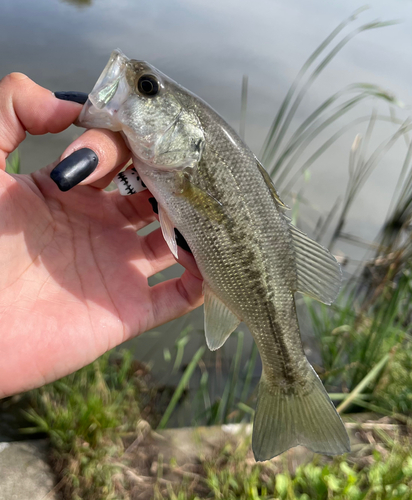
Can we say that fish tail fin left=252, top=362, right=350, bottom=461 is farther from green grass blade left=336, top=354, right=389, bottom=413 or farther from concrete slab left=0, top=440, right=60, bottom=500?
concrete slab left=0, top=440, right=60, bottom=500

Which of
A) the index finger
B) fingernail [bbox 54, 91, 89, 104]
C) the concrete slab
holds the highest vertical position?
fingernail [bbox 54, 91, 89, 104]

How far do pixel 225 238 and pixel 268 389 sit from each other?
2.84ft

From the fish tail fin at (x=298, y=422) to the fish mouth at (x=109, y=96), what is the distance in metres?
1.61

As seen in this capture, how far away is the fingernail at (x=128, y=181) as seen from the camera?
1.91 meters

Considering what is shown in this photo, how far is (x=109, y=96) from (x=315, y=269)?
4.31 feet

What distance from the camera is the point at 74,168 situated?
155 cm

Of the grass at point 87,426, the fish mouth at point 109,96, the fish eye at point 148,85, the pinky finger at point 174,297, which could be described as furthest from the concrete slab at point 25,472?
the fish eye at point 148,85

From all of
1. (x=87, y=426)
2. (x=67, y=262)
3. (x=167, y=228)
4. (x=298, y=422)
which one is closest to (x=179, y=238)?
(x=167, y=228)

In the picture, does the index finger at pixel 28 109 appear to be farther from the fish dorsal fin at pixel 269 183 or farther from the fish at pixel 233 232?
the fish dorsal fin at pixel 269 183

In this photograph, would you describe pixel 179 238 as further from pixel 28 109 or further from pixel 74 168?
pixel 28 109

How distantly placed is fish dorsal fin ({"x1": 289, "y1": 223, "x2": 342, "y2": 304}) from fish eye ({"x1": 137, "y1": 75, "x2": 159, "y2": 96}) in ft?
3.07

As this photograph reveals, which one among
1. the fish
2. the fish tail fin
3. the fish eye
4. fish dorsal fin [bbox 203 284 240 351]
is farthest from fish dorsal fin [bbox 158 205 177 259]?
the fish tail fin

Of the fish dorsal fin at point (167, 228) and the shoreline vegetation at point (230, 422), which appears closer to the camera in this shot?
the fish dorsal fin at point (167, 228)

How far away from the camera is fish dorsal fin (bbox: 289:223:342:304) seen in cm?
189
